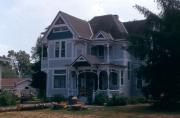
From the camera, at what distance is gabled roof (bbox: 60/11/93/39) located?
45.7 meters

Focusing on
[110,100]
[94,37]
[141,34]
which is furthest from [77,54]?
[141,34]

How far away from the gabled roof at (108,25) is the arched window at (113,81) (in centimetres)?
415

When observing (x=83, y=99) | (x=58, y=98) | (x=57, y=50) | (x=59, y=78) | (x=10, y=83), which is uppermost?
(x=57, y=50)

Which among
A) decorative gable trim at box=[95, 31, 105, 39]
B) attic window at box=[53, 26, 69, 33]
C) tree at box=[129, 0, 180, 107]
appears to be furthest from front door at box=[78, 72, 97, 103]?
tree at box=[129, 0, 180, 107]

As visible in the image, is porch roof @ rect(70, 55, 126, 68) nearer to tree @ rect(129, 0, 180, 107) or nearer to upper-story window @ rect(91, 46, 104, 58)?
upper-story window @ rect(91, 46, 104, 58)

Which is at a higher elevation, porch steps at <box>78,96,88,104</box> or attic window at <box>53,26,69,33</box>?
attic window at <box>53,26,69,33</box>

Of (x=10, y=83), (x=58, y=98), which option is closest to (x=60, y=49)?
(x=58, y=98)

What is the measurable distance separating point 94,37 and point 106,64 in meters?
5.20

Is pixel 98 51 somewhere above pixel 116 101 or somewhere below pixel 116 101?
above

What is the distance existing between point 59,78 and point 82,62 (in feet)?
16.7

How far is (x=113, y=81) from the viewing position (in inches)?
1817

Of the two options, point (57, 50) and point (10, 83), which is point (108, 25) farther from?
point (10, 83)

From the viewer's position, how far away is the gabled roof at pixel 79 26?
45656 mm

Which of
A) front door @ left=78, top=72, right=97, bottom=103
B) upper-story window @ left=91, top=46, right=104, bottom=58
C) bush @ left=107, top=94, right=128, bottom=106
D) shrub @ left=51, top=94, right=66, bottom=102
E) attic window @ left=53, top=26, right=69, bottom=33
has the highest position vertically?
attic window @ left=53, top=26, right=69, bottom=33
